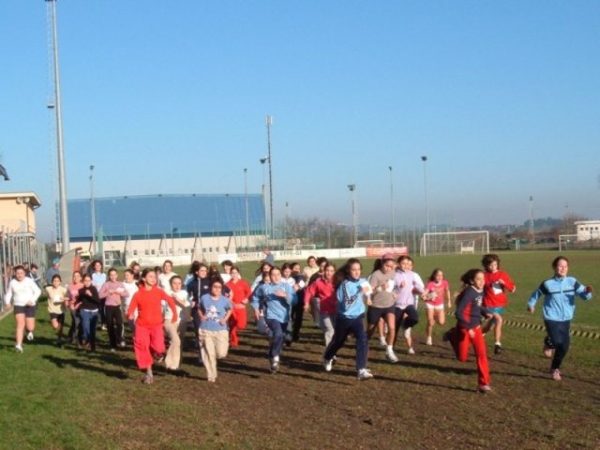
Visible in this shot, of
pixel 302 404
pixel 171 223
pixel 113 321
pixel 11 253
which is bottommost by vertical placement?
pixel 302 404

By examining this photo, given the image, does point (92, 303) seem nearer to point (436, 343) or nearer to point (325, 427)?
point (436, 343)

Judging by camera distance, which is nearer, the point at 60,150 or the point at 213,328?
the point at 213,328

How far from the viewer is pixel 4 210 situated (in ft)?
172

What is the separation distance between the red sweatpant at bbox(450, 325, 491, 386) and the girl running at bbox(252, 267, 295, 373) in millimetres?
2857

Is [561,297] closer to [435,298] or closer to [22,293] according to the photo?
[435,298]

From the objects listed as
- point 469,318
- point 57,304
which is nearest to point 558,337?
point 469,318

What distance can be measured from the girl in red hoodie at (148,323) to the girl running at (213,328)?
614mm

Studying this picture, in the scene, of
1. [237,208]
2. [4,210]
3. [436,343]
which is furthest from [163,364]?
[237,208]

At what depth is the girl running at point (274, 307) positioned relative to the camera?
12992 mm

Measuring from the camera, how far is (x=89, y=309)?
16281mm

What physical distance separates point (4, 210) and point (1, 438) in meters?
46.7

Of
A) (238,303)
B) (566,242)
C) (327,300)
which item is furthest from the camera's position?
(566,242)

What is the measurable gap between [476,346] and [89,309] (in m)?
8.26

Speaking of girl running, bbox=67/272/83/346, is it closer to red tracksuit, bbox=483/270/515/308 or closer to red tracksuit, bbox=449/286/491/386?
red tracksuit, bbox=483/270/515/308
